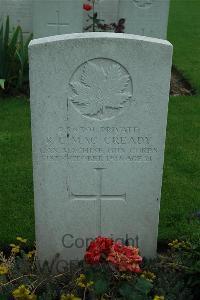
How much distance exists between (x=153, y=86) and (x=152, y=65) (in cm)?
12

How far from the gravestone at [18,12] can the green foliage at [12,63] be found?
210cm

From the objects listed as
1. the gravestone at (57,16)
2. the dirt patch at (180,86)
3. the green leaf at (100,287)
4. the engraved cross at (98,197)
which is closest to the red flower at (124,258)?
the green leaf at (100,287)

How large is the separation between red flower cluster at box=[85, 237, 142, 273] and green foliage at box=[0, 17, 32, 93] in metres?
4.23

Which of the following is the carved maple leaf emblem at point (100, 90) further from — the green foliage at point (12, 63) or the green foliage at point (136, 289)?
the green foliage at point (12, 63)

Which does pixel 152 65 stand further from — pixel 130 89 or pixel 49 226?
pixel 49 226

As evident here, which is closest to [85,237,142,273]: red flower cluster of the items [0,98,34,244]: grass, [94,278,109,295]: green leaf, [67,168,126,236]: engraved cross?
[94,278,109,295]: green leaf

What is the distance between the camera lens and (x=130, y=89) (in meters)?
2.88

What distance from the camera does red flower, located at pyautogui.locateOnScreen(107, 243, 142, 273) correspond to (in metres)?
2.64

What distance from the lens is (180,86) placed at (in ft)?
24.7

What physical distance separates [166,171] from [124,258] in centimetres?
224

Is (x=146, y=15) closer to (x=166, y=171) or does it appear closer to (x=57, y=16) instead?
(x=57, y=16)

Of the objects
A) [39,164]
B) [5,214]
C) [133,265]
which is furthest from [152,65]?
[5,214]

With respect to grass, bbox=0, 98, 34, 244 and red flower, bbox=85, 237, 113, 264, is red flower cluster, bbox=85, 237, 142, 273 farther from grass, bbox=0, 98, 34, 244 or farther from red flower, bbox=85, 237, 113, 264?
grass, bbox=0, 98, 34, 244

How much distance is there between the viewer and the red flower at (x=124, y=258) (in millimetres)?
2637
